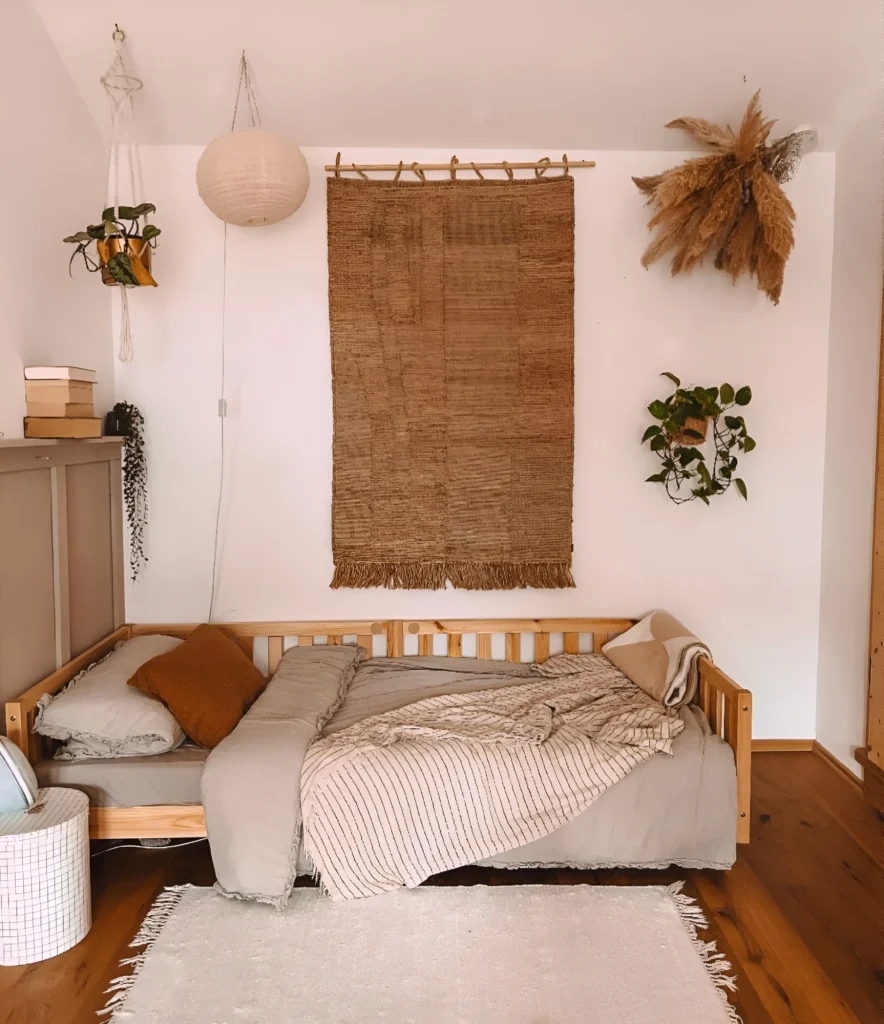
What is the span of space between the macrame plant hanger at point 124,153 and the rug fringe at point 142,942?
193cm

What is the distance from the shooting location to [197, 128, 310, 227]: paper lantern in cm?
256

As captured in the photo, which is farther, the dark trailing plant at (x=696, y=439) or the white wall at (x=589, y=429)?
the white wall at (x=589, y=429)

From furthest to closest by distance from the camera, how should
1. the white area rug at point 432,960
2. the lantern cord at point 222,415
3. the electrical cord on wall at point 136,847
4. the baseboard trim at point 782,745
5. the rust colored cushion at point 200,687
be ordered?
the baseboard trim at point 782,745, the lantern cord at point 222,415, the electrical cord on wall at point 136,847, the rust colored cushion at point 200,687, the white area rug at point 432,960

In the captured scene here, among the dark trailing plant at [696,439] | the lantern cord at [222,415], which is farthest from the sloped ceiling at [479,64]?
the dark trailing plant at [696,439]

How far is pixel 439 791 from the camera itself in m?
2.38

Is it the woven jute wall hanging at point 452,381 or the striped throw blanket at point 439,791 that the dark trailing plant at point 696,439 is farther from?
the striped throw blanket at point 439,791

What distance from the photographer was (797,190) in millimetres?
3264

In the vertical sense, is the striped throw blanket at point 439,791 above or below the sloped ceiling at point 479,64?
below

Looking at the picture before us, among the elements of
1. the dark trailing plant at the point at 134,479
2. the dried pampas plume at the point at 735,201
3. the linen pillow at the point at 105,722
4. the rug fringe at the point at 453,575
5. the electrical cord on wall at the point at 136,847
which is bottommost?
the electrical cord on wall at the point at 136,847

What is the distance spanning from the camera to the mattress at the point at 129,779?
7.93 ft

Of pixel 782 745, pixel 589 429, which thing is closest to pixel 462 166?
pixel 589 429

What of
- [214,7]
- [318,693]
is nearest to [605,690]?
[318,693]

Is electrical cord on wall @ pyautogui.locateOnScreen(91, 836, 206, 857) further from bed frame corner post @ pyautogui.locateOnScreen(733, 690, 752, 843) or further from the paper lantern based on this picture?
the paper lantern

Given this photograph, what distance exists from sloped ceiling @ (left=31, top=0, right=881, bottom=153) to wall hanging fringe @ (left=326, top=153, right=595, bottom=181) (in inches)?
2.9
